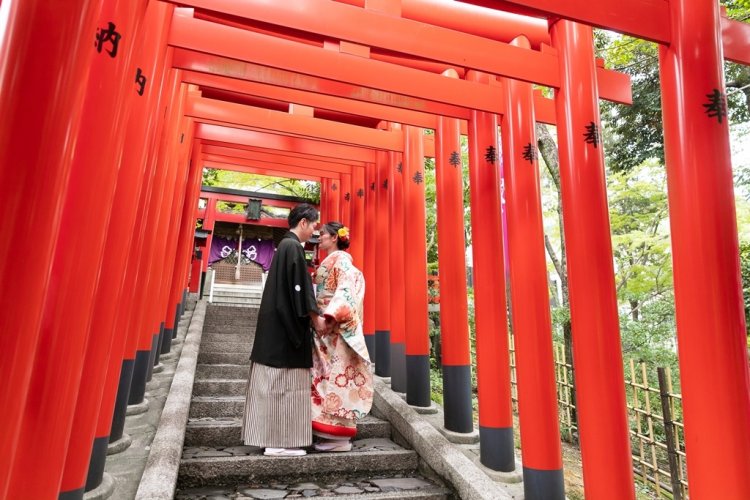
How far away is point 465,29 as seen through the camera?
4.28 metres

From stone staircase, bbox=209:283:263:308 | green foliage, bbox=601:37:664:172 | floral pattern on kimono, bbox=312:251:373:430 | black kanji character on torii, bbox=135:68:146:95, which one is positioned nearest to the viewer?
black kanji character on torii, bbox=135:68:146:95

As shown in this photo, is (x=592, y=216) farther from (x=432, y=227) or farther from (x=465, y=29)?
(x=432, y=227)

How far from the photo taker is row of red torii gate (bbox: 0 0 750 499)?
3.83 ft

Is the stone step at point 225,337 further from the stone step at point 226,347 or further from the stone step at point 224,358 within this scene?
the stone step at point 224,358

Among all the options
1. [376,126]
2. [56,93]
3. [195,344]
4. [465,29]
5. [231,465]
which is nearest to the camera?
[56,93]

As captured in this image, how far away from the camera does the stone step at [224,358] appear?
5970mm

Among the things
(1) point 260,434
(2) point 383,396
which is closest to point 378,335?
(2) point 383,396

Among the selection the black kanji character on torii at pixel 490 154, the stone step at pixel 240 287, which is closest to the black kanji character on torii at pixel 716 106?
the black kanji character on torii at pixel 490 154

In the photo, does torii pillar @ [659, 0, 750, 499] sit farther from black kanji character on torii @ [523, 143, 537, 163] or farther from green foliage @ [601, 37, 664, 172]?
green foliage @ [601, 37, 664, 172]

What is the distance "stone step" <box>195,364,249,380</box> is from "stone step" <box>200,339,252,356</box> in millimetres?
957

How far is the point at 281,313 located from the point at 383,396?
6.27 feet

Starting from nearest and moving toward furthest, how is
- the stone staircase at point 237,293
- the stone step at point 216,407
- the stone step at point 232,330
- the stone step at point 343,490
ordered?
the stone step at point 343,490, the stone step at point 216,407, the stone step at point 232,330, the stone staircase at point 237,293

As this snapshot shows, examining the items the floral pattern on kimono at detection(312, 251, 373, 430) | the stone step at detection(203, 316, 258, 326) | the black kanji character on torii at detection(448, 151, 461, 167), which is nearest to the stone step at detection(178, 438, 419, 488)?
the floral pattern on kimono at detection(312, 251, 373, 430)

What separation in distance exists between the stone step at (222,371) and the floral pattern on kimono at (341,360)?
6.10ft
